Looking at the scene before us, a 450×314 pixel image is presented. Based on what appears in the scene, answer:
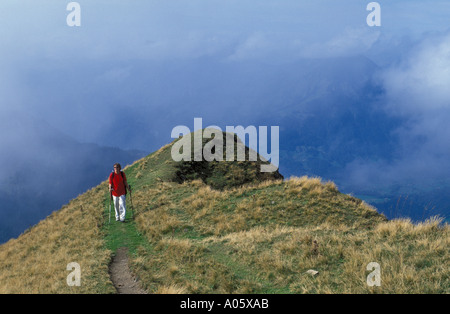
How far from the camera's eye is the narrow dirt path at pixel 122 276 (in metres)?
11.2

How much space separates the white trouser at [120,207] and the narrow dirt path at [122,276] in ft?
16.6

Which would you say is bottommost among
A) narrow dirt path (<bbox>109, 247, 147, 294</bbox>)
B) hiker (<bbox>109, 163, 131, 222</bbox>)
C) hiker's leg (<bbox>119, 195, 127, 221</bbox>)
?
narrow dirt path (<bbox>109, 247, 147, 294</bbox>)

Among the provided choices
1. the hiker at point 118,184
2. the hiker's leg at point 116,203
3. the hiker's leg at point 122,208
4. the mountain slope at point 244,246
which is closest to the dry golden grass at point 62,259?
the mountain slope at point 244,246

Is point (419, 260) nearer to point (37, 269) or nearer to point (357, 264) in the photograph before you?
point (357, 264)

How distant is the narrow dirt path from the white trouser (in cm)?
506

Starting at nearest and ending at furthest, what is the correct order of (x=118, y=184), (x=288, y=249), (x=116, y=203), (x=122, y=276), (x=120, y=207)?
(x=288, y=249) < (x=122, y=276) < (x=118, y=184) < (x=116, y=203) < (x=120, y=207)

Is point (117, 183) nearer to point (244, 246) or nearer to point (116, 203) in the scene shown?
point (116, 203)

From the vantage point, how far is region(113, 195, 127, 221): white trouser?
65.7 ft

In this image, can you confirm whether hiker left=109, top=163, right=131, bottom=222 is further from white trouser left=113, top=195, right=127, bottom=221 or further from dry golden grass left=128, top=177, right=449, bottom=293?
dry golden grass left=128, top=177, right=449, bottom=293

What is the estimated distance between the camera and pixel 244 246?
43.6ft

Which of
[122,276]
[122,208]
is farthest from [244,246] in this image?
[122,208]

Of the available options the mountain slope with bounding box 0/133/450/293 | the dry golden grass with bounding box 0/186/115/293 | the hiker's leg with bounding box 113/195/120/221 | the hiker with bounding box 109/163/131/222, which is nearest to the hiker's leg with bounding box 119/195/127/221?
the hiker with bounding box 109/163/131/222

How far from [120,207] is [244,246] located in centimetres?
1033
